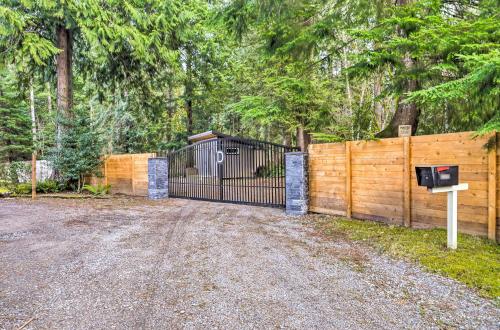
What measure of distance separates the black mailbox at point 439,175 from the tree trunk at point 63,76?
11.4 meters

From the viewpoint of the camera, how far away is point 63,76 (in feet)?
36.7

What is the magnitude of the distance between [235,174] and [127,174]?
4.46 meters

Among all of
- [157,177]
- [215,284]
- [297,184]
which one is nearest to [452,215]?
[215,284]

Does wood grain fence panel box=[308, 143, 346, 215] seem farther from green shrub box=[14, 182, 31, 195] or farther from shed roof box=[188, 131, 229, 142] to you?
green shrub box=[14, 182, 31, 195]

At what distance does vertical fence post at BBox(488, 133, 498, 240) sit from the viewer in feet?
13.2

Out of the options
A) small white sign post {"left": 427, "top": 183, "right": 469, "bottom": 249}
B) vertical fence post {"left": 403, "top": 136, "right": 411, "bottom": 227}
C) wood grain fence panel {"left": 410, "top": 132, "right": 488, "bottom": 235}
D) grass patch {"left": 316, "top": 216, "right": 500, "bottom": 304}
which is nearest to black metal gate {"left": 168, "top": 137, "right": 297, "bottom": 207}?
grass patch {"left": 316, "top": 216, "right": 500, "bottom": 304}


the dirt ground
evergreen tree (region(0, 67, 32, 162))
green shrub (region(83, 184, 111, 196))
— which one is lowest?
the dirt ground

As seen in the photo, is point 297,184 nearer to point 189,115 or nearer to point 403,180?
point 403,180

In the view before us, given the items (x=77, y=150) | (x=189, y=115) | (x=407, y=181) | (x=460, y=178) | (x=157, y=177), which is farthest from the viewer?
(x=189, y=115)

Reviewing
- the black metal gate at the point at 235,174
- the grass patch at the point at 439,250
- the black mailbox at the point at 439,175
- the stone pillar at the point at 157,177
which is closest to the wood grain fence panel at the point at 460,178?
the grass patch at the point at 439,250

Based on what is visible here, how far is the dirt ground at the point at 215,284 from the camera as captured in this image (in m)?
2.50

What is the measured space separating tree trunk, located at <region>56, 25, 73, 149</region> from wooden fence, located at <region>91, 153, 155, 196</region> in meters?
1.85

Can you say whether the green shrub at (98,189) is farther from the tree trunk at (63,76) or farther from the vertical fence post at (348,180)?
the vertical fence post at (348,180)

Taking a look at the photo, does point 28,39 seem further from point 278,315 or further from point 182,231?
point 278,315
